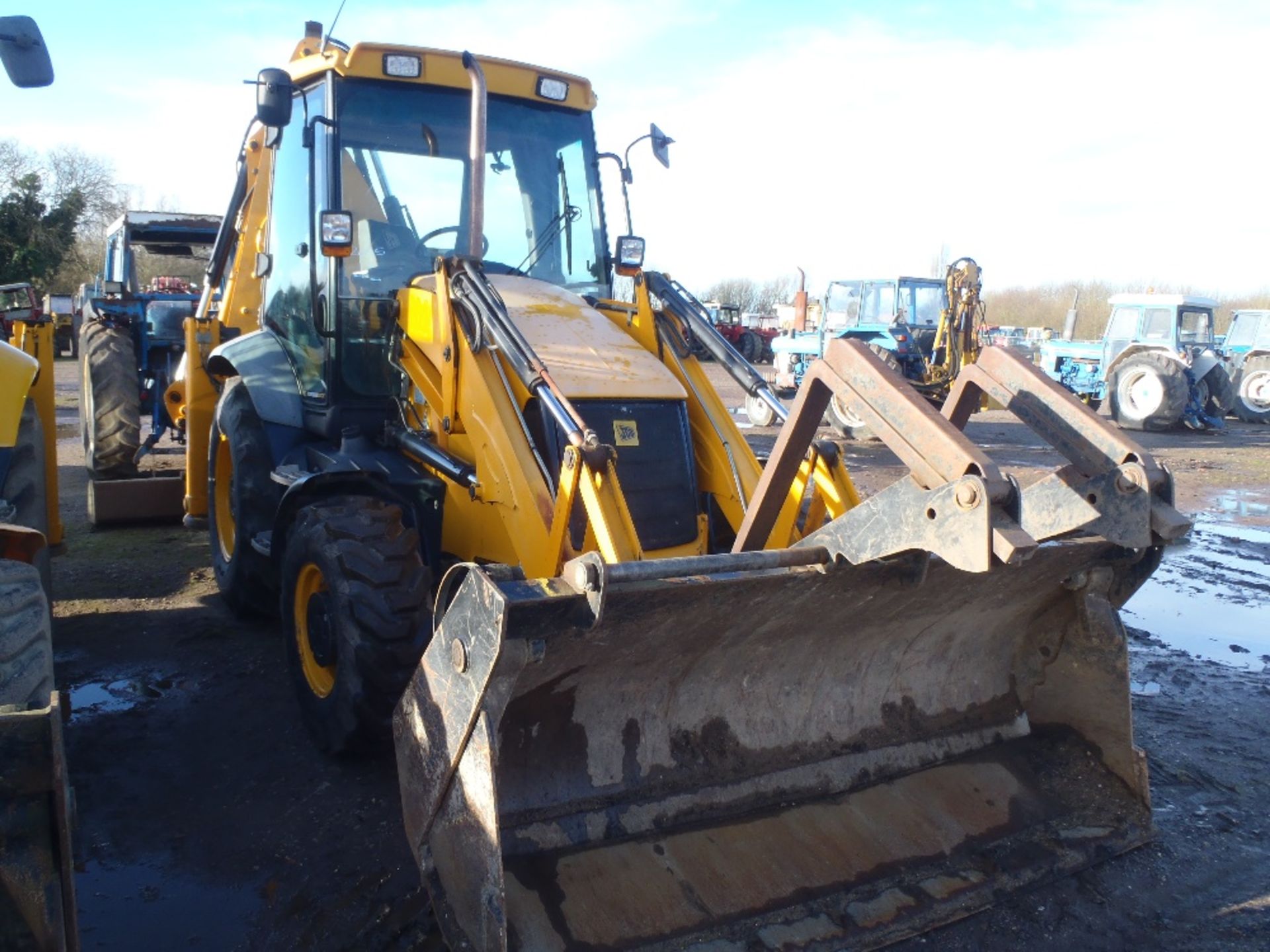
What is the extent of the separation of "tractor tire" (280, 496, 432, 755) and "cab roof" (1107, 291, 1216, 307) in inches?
741

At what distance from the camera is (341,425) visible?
4.83 metres

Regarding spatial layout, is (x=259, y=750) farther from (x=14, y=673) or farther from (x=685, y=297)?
(x=685, y=297)

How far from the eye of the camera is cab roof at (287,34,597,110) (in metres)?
4.57

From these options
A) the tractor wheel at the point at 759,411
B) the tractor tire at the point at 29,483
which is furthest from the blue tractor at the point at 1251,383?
the tractor tire at the point at 29,483

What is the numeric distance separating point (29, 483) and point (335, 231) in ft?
5.53

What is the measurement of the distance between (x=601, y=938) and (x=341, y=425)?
9.32 ft

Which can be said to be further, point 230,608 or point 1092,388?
point 1092,388

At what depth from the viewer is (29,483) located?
4371 millimetres

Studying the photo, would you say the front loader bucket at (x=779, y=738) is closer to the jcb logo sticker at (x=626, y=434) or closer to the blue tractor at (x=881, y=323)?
the jcb logo sticker at (x=626, y=434)

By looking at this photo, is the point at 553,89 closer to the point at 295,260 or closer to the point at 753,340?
the point at 295,260

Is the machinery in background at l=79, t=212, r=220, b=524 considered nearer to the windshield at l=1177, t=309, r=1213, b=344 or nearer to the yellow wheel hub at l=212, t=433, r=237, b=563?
the yellow wheel hub at l=212, t=433, r=237, b=563

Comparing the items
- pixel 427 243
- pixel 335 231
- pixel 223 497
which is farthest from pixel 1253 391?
pixel 335 231

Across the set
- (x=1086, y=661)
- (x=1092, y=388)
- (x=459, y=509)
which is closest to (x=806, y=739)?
(x=1086, y=661)

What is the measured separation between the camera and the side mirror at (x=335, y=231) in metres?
4.28
